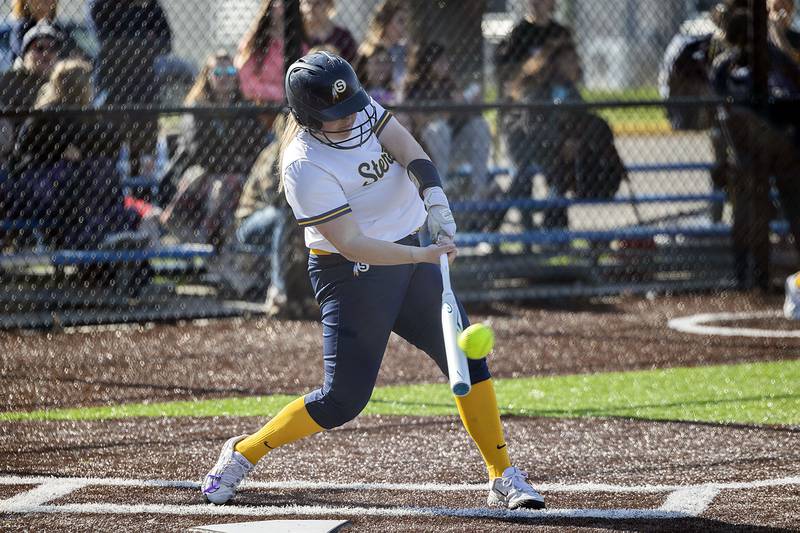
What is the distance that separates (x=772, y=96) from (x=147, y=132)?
15.9 feet

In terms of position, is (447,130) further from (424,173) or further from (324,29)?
(424,173)


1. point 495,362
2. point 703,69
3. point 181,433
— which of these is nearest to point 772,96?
point 703,69

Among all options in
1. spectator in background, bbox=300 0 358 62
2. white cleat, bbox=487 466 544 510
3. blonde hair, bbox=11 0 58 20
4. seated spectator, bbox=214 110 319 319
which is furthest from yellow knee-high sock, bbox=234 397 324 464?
spectator in background, bbox=300 0 358 62

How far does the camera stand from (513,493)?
419 cm

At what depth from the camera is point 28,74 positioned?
8.19 meters

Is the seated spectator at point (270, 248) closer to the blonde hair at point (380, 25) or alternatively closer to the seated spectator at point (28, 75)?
the blonde hair at point (380, 25)

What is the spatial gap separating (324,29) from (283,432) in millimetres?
Answer: 5127

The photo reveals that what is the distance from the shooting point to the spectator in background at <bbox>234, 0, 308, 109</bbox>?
843 cm

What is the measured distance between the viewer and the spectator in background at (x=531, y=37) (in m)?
9.62

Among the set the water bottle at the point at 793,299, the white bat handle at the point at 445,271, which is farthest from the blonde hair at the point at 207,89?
the white bat handle at the point at 445,271

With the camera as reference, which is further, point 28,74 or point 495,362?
point 28,74

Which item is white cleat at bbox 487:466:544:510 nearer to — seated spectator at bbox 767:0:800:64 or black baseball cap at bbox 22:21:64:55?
black baseball cap at bbox 22:21:64:55

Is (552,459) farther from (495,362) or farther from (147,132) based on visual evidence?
(147,132)

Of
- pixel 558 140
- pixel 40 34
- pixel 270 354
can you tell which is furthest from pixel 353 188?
pixel 558 140
